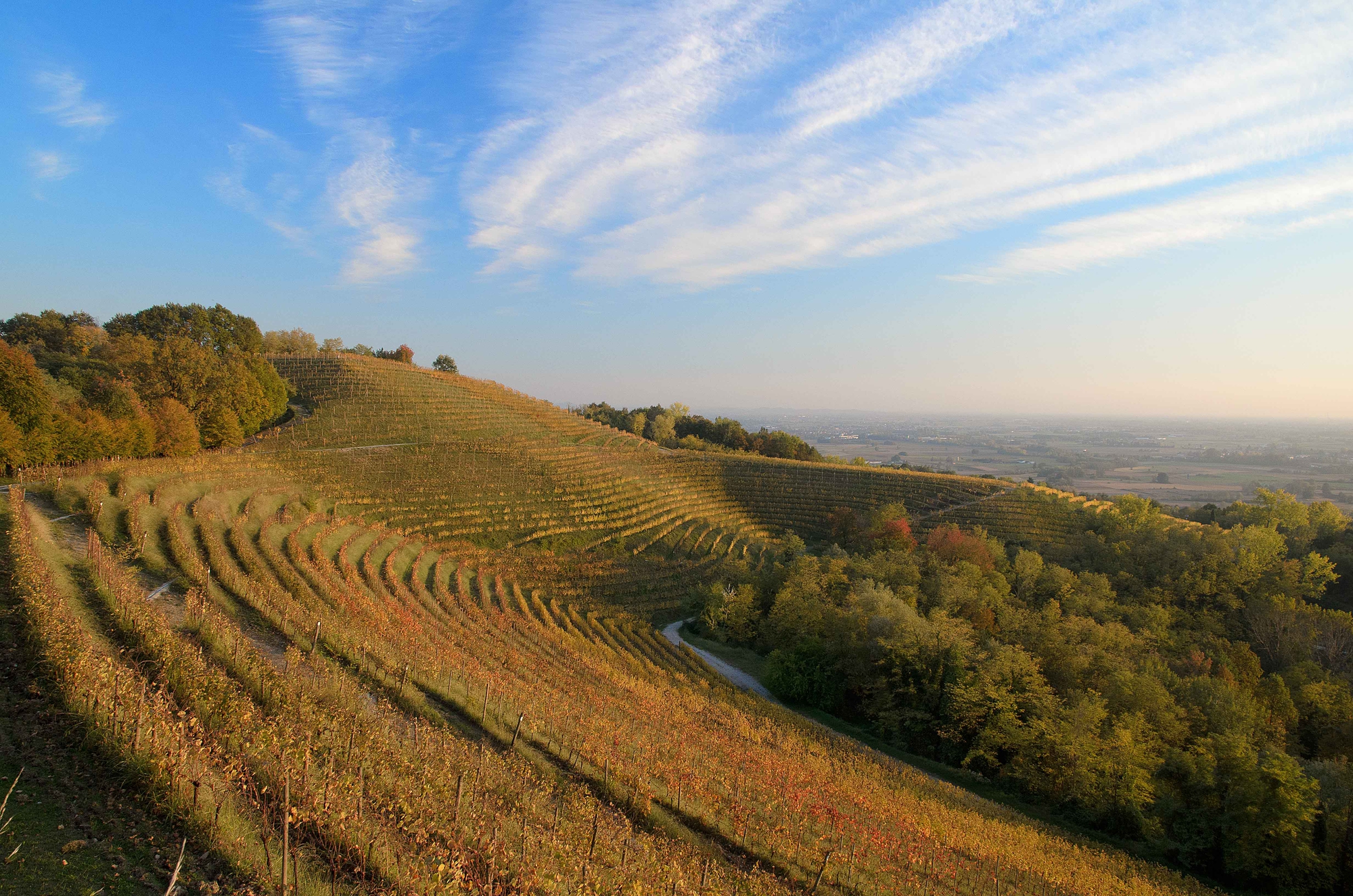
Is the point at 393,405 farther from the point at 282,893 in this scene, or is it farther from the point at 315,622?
the point at 282,893

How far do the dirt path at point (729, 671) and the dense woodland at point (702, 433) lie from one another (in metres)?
46.0

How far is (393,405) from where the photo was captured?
51.0 m

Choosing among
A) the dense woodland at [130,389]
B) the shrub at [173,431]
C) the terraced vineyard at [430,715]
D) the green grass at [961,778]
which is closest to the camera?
the terraced vineyard at [430,715]

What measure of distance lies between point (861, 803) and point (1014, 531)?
4367 centimetres

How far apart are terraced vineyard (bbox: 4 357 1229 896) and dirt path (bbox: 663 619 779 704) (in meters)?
1.47

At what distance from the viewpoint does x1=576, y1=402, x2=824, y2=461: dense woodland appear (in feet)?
275

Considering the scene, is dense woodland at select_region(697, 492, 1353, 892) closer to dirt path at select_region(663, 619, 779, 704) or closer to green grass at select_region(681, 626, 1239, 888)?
green grass at select_region(681, 626, 1239, 888)

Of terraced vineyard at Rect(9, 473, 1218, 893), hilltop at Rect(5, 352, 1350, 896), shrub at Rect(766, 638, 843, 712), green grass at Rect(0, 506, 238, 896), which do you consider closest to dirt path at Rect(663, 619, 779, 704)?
shrub at Rect(766, 638, 843, 712)

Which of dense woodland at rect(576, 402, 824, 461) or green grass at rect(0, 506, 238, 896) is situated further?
dense woodland at rect(576, 402, 824, 461)

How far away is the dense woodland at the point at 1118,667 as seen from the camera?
17.7 m

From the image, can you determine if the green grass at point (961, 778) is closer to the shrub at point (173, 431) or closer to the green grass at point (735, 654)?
the green grass at point (735, 654)

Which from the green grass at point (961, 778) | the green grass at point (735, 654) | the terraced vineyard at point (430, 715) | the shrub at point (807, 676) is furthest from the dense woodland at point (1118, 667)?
the terraced vineyard at point (430, 715)

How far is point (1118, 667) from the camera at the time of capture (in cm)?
2475

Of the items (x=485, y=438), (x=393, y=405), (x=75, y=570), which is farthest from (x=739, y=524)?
(x=75, y=570)
